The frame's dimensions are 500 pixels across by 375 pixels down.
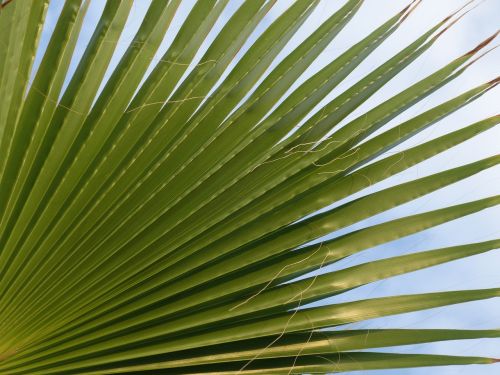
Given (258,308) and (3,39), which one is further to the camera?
(258,308)

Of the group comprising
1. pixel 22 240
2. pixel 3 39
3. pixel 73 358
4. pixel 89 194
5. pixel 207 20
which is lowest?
pixel 73 358

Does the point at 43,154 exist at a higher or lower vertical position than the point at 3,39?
lower

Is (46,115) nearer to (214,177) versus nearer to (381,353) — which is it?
(214,177)

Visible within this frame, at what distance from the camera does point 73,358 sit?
2301mm

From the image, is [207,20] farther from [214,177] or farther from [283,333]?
[283,333]

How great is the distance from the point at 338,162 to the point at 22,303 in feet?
3.91

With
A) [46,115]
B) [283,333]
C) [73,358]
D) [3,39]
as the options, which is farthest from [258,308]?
[3,39]

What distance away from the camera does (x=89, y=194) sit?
2.29 metres

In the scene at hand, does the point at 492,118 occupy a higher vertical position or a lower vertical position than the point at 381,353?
higher

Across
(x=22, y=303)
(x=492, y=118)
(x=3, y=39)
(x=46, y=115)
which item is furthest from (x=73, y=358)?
(x=492, y=118)

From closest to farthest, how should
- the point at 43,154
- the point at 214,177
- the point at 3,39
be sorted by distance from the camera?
the point at 3,39 < the point at 43,154 < the point at 214,177

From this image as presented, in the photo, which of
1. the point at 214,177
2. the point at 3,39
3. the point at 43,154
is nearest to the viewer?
the point at 3,39

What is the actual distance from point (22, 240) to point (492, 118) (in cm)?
167

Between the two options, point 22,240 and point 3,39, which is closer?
point 3,39
